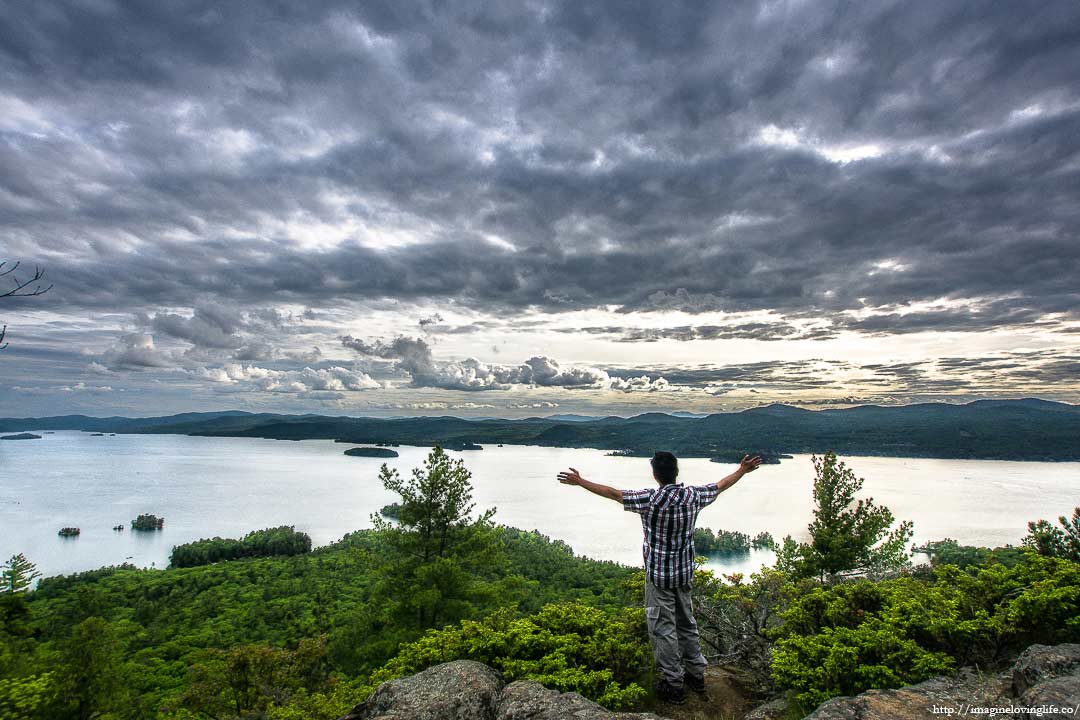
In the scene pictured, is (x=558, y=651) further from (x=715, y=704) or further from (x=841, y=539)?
(x=841, y=539)

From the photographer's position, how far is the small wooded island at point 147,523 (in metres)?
93.6

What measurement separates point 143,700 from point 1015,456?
856 ft

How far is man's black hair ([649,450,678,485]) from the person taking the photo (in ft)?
18.9

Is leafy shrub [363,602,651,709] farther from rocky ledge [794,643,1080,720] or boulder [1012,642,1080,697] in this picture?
boulder [1012,642,1080,697]

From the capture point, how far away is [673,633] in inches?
228

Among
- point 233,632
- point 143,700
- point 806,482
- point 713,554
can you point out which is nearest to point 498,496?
point 713,554

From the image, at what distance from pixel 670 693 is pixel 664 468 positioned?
259 centimetres

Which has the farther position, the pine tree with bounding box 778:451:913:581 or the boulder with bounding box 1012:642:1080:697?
the pine tree with bounding box 778:451:913:581

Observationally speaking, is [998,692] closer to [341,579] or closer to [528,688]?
[528,688]

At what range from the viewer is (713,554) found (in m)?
77.6

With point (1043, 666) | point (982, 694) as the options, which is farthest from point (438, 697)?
point (1043, 666)

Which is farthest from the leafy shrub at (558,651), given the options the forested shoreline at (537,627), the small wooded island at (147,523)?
the small wooded island at (147,523)

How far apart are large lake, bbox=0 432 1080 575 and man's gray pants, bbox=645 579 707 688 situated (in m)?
69.6

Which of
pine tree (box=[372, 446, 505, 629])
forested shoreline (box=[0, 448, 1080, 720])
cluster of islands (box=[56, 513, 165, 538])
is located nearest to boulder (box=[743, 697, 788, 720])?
forested shoreline (box=[0, 448, 1080, 720])
